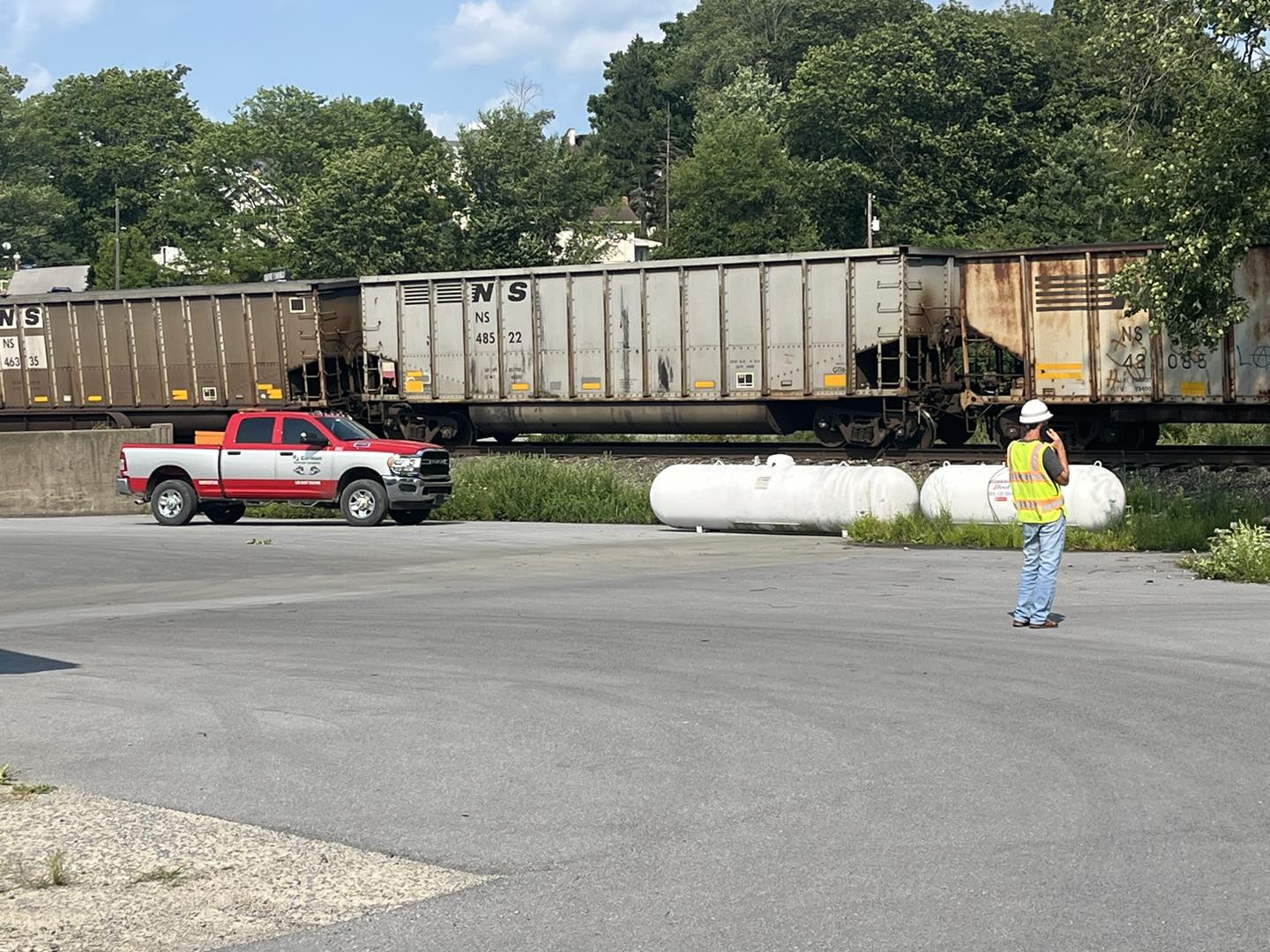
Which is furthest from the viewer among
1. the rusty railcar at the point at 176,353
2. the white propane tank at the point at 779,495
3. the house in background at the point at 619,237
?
the house in background at the point at 619,237

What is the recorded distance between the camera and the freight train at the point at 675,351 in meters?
27.5

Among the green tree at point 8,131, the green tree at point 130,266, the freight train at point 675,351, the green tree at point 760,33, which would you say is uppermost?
the green tree at point 760,33

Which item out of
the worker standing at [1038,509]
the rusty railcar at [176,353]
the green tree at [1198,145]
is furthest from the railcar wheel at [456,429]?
the worker standing at [1038,509]

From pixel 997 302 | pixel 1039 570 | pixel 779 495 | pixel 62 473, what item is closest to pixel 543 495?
pixel 779 495

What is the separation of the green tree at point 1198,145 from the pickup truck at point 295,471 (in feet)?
36.7

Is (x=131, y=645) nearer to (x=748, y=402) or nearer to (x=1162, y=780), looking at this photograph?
(x=1162, y=780)

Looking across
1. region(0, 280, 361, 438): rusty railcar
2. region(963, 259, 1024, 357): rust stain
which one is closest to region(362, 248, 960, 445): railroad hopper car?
region(963, 259, 1024, 357): rust stain

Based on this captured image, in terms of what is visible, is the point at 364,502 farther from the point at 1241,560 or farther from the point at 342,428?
the point at 1241,560

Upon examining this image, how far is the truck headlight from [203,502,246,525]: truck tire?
3.49 m

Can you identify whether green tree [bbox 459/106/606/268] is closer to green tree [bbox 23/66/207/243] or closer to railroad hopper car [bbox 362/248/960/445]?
green tree [bbox 23/66/207/243]

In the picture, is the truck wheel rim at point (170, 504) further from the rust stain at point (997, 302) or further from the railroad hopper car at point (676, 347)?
the rust stain at point (997, 302)

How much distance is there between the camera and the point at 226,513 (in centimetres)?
2753

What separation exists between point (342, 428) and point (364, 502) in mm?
1337

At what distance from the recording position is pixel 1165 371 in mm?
26734
